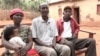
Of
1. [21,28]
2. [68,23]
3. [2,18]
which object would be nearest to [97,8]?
[2,18]

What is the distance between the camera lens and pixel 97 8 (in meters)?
16.0

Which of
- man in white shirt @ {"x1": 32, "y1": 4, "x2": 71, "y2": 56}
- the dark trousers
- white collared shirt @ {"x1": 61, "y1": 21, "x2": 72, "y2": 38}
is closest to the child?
man in white shirt @ {"x1": 32, "y1": 4, "x2": 71, "y2": 56}

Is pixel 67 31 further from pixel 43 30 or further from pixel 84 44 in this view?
pixel 43 30

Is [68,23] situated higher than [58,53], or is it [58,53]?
[68,23]

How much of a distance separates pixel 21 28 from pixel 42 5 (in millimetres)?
681

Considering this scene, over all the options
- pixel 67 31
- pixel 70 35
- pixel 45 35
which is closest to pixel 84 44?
pixel 70 35

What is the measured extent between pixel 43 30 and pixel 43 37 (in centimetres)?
13

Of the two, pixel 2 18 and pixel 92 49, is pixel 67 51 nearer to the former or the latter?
pixel 92 49

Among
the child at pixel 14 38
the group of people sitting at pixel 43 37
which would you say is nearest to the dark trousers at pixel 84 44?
the group of people sitting at pixel 43 37

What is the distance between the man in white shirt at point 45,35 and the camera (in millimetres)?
3848

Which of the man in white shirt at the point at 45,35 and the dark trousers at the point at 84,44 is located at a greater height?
the man in white shirt at the point at 45,35

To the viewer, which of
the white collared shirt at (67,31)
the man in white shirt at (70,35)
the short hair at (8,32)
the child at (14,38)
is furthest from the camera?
the white collared shirt at (67,31)

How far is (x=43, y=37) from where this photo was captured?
3887mm

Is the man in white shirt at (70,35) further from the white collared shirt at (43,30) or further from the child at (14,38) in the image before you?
the child at (14,38)
